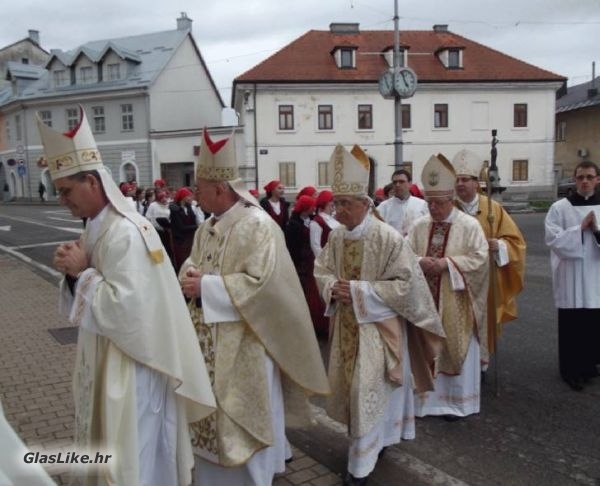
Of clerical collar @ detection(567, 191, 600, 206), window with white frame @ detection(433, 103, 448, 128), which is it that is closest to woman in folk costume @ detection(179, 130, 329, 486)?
clerical collar @ detection(567, 191, 600, 206)

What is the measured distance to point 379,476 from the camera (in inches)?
148

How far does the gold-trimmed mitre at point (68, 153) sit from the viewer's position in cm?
264

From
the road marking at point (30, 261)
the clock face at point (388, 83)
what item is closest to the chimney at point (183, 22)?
the clock face at point (388, 83)

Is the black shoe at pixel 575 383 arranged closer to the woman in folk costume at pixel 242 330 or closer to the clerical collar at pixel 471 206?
the clerical collar at pixel 471 206

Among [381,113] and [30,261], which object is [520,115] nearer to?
[381,113]

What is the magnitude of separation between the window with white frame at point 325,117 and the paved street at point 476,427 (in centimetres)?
2858

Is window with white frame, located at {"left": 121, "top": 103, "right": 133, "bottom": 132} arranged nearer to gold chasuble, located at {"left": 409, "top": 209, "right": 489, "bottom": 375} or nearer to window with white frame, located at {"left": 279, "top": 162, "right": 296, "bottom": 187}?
window with white frame, located at {"left": 279, "top": 162, "right": 296, "bottom": 187}

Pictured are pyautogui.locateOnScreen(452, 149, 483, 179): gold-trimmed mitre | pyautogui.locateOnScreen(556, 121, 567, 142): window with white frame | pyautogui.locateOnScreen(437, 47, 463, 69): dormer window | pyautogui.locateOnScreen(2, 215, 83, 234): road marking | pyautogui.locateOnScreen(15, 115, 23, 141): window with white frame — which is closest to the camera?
pyautogui.locateOnScreen(452, 149, 483, 179): gold-trimmed mitre

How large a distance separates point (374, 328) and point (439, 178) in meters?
1.54

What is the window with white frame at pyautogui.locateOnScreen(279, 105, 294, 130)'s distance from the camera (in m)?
34.3

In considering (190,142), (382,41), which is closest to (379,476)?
(190,142)

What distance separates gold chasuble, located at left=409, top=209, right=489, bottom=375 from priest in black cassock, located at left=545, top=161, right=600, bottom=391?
96 cm

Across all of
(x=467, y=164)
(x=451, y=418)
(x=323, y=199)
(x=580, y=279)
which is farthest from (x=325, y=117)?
(x=451, y=418)

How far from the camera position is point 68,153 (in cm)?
264
